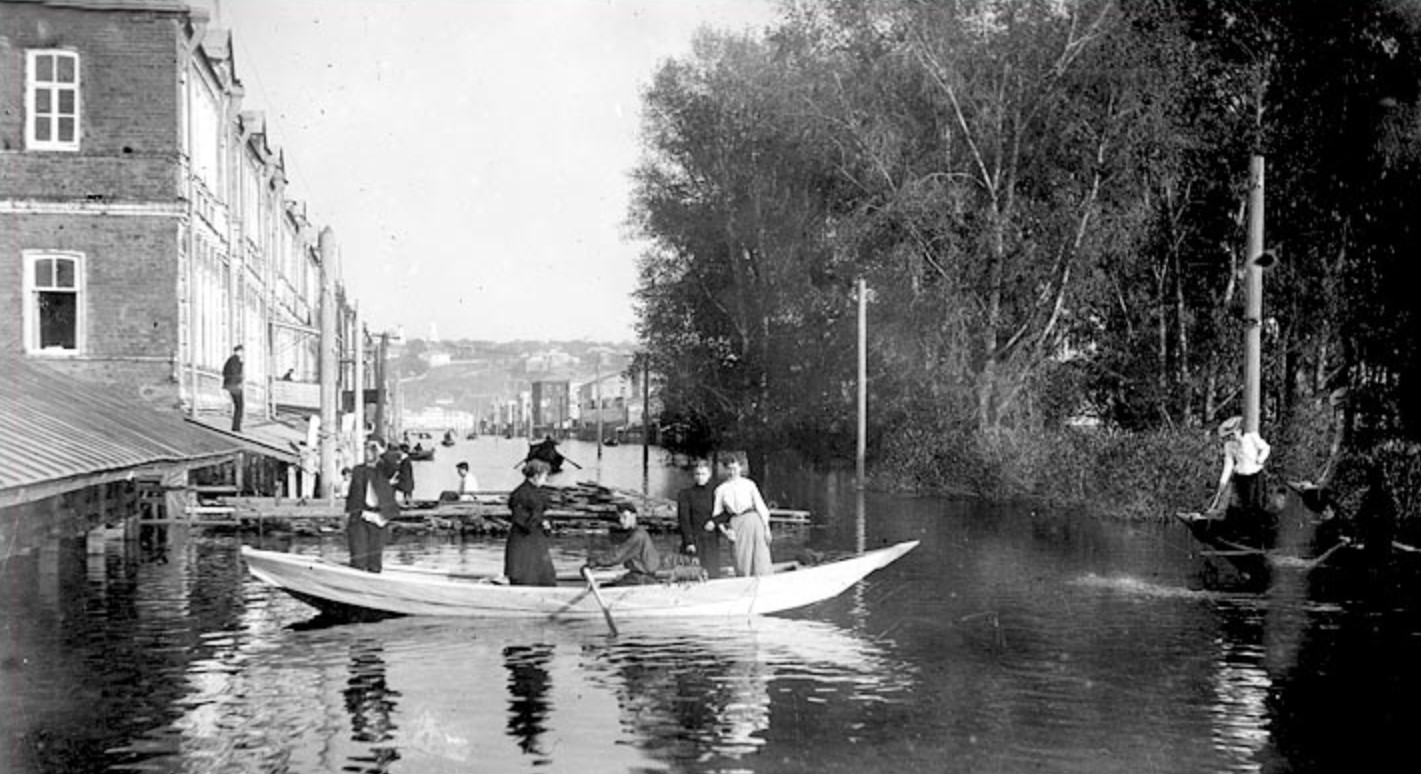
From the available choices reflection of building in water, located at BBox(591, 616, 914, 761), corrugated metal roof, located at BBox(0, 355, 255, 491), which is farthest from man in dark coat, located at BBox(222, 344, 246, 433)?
reflection of building in water, located at BBox(591, 616, 914, 761)

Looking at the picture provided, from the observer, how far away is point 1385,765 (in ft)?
36.3

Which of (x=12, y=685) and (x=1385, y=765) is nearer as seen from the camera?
(x=1385, y=765)

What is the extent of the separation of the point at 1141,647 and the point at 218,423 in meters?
22.4

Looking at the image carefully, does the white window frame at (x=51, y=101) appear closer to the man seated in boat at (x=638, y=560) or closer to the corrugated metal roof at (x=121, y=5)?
the corrugated metal roof at (x=121, y=5)

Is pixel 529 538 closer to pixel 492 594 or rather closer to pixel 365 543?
pixel 492 594

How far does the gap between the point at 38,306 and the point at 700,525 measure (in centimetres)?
1804

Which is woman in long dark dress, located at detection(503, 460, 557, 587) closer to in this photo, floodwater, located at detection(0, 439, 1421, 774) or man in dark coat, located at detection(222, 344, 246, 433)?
floodwater, located at detection(0, 439, 1421, 774)

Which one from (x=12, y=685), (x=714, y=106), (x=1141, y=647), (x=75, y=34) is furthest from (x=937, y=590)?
(x=714, y=106)

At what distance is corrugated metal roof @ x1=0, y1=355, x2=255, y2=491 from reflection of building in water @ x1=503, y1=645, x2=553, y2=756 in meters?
4.02

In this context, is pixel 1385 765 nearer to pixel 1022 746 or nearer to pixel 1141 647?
pixel 1022 746

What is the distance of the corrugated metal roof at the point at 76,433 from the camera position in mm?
12844

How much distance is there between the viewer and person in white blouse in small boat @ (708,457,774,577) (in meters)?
17.8

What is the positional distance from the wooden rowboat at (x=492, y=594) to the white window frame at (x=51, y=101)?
15.7 meters

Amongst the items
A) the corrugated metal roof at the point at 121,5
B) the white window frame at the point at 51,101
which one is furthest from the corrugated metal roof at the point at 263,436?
the corrugated metal roof at the point at 121,5
